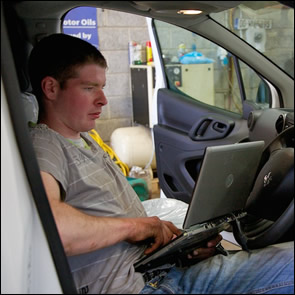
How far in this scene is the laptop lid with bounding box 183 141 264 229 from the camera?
1106mm

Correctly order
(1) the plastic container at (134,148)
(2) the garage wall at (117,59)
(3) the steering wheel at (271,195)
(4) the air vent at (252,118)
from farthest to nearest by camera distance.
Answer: (2) the garage wall at (117,59), (1) the plastic container at (134,148), (4) the air vent at (252,118), (3) the steering wheel at (271,195)

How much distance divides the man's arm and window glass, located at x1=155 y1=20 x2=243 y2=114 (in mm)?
1556

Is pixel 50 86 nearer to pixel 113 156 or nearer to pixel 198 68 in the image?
pixel 198 68

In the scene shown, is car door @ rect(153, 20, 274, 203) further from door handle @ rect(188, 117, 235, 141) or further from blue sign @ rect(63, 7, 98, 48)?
blue sign @ rect(63, 7, 98, 48)

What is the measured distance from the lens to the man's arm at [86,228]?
87cm

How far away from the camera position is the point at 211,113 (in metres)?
2.34

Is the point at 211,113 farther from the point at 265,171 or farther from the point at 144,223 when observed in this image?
the point at 144,223

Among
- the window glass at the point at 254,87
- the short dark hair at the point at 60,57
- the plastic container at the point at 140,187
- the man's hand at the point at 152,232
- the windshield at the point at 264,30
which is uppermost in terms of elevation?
the windshield at the point at 264,30

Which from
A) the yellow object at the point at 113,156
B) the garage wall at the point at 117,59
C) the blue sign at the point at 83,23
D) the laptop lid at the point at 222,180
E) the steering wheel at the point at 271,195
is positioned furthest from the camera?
the garage wall at the point at 117,59

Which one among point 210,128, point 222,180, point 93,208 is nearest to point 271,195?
point 222,180

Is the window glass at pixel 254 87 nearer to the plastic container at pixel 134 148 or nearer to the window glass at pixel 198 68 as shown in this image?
the window glass at pixel 198 68

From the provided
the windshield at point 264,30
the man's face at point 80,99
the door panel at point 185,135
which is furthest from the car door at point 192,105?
the man's face at point 80,99

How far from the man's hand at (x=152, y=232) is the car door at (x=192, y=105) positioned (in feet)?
3.44

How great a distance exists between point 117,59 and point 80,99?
287cm
